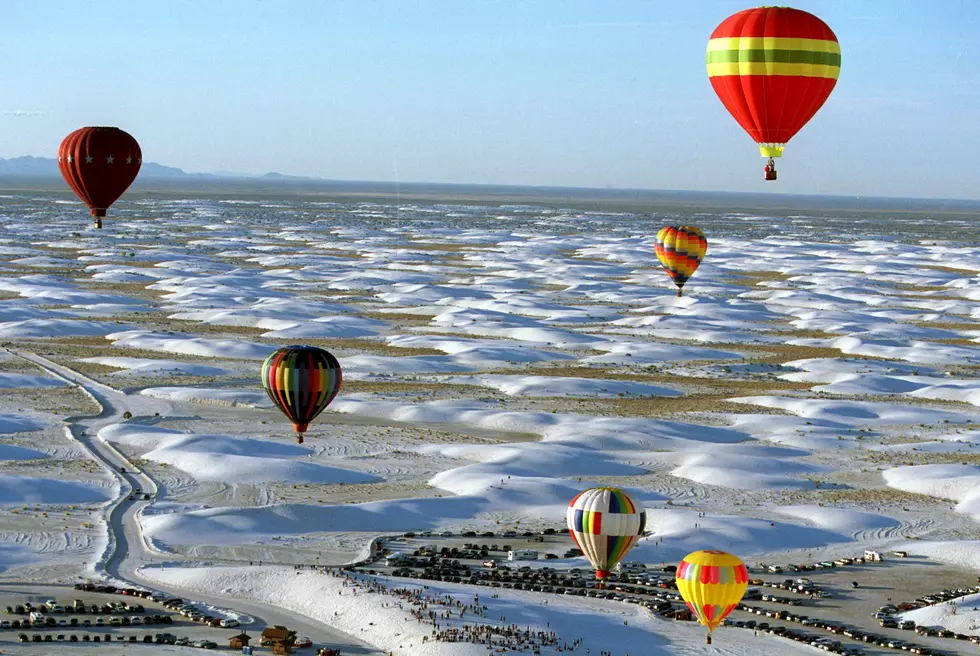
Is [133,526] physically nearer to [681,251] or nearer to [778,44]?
[778,44]

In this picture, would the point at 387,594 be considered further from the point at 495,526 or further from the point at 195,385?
the point at 195,385

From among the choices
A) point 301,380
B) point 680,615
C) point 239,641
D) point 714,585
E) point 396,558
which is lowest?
point 680,615

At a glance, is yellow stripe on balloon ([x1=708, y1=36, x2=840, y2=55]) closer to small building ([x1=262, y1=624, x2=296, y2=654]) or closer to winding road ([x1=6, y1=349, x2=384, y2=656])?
winding road ([x1=6, y1=349, x2=384, y2=656])

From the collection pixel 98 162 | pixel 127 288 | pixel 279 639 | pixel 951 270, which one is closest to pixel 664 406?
pixel 98 162

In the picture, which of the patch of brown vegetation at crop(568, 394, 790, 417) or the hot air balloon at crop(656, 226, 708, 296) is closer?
the patch of brown vegetation at crop(568, 394, 790, 417)

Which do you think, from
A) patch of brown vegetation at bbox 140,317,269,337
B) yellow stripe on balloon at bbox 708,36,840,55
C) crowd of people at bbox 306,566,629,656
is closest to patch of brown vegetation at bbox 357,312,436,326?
patch of brown vegetation at bbox 140,317,269,337

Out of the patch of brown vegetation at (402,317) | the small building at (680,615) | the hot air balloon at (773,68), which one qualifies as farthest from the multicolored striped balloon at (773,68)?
the patch of brown vegetation at (402,317)

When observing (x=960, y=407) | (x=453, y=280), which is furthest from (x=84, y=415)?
(x=453, y=280)
